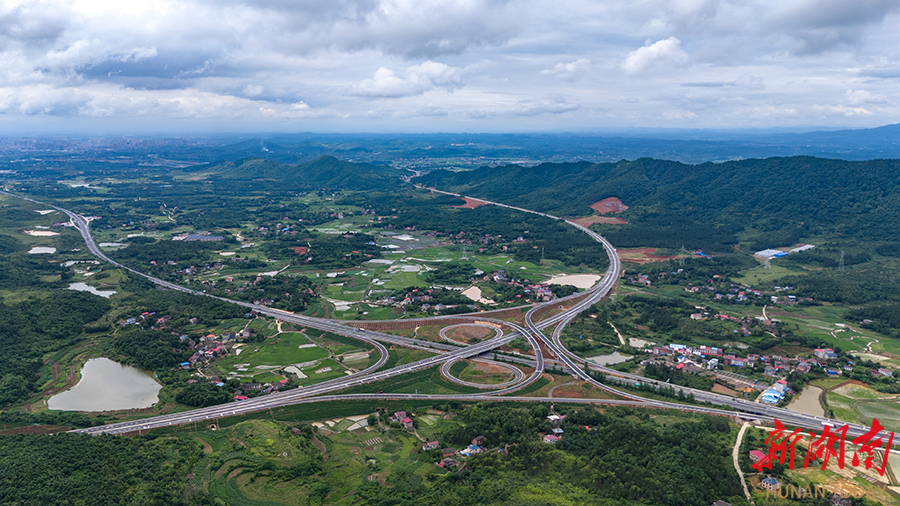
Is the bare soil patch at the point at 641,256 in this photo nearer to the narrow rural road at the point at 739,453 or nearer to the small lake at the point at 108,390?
the narrow rural road at the point at 739,453

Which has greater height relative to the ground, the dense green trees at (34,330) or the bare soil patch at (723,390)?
the bare soil patch at (723,390)

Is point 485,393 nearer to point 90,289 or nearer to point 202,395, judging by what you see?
point 202,395

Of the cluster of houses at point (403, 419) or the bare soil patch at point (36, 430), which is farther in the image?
the cluster of houses at point (403, 419)

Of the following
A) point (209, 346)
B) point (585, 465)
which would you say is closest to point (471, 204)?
point (209, 346)

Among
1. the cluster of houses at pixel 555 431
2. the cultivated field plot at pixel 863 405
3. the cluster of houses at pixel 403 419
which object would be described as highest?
the cultivated field plot at pixel 863 405

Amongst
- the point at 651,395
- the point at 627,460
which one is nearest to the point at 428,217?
the point at 651,395

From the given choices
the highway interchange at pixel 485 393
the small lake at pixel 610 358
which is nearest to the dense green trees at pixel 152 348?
the highway interchange at pixel 485 393

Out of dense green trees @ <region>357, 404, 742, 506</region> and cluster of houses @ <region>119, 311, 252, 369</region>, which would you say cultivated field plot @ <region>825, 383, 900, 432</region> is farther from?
cluster of houses @ <region>119, 311, 252, 369</region>
